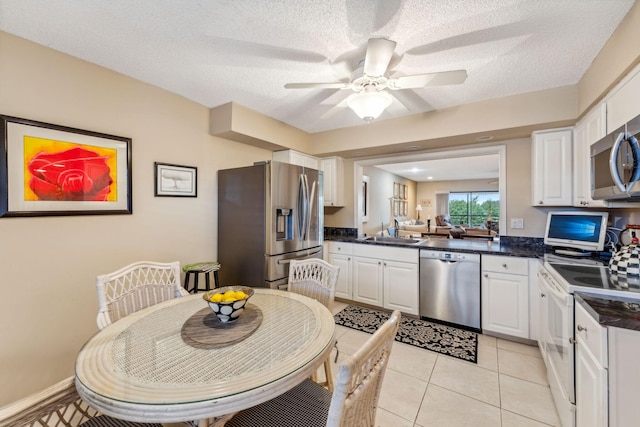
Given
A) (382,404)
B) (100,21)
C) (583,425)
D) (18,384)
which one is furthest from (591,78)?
(18,384)

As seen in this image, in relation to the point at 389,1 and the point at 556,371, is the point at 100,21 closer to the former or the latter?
the point at 389,1

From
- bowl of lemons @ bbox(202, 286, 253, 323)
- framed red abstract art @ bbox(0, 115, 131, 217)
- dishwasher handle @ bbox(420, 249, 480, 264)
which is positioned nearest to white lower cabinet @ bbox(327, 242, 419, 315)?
Result: dishwasher handle @ bbox(420, 249, 480, 264)

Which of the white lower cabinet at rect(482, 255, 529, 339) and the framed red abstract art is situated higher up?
the framed red abstract art

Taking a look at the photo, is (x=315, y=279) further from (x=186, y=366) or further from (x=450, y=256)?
(x=450, y=256)

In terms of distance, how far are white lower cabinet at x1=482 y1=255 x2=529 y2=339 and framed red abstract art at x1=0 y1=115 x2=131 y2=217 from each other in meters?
3.45

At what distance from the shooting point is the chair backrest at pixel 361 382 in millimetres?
733

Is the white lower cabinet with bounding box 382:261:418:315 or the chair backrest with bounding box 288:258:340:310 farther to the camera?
the white lower cabinet with bounding box 382:261:418:315

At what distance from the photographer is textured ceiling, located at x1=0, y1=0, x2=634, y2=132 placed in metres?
Answer: 1.44

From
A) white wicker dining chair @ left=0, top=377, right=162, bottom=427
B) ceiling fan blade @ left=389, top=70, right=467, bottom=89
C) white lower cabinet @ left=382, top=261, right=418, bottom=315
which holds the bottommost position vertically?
white lower cabinet @ left=382, top=261, right=418, bottom=315

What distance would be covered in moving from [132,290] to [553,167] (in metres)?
3.75

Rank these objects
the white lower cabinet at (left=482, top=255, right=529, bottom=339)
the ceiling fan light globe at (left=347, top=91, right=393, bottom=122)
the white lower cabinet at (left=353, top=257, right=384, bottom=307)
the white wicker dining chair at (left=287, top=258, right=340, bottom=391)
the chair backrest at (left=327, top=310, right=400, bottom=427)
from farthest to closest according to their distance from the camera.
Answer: the white lower cabinet at (left=353, top=257, right=384, bottom=307) → the white lower cabinet at (left=482, top=255, right=529, bottom=339) → the white wicker dining chair at (left=287, top=258, right=340, bottom=391) → the ceiling fan light globe at (left=347, top=91, right=393, bottom=122) → the chair backrest at (left=327, top=310, right=400, bottom=427)

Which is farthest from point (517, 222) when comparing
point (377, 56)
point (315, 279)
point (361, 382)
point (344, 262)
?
point (361, 382)

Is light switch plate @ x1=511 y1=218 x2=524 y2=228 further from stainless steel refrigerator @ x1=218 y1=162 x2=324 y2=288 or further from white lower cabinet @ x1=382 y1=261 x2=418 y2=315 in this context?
stainless steel refrigerator @ x1=218 y1=162 x2=324 y2=288

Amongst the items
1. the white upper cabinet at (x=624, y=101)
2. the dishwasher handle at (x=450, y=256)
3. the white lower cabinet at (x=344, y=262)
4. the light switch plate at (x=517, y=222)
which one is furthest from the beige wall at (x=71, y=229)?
the light switch plate at (x=517, y=222)
